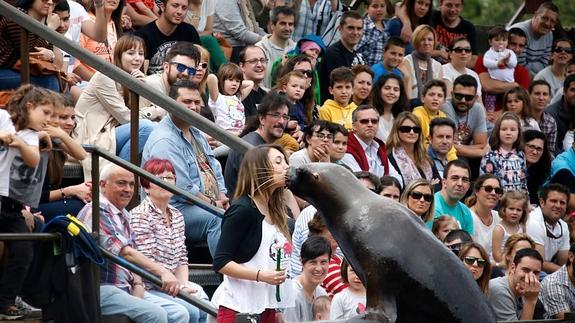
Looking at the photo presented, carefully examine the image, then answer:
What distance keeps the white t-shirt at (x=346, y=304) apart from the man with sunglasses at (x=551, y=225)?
162 inches

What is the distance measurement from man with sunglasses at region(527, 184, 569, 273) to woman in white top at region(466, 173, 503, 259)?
0.42 metres

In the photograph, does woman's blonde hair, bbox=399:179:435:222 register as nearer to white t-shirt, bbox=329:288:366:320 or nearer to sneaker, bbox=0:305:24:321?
white t-shirt, bbox=329:288:366:320

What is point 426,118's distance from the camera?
564 inches

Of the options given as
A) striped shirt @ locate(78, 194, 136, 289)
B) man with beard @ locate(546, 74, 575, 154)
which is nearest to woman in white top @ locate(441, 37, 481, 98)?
man with beard @ locate(546, 74, 575, 154)

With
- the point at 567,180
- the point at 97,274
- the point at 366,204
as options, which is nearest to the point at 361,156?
the point at 567,180

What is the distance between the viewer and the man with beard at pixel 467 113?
14867mm

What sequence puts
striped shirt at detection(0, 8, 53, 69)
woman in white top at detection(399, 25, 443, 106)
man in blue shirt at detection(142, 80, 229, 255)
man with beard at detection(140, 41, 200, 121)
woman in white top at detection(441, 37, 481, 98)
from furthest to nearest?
woman in white top at detection(441, 37, 481, 98), woman in white top at detection(399, 25, 443, 106), man with beard at detection(140, 41, 200, 121), man in blue shirt at detection(142, 80, 229, 255), striped shirt at detection(0, 8, 53, 69)

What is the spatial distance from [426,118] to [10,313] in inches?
260

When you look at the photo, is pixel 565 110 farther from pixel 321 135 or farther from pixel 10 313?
pixel 10 313

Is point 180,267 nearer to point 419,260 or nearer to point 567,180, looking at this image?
point 419,260

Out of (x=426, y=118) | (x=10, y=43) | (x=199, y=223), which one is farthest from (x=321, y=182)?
(x=426, y=118)

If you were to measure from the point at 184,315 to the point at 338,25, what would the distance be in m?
7.41

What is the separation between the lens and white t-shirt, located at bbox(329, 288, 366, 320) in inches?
370

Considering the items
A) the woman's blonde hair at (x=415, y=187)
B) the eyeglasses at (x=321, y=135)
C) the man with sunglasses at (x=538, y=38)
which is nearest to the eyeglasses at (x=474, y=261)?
the woman's blonde hair at (x=415, y=187)
